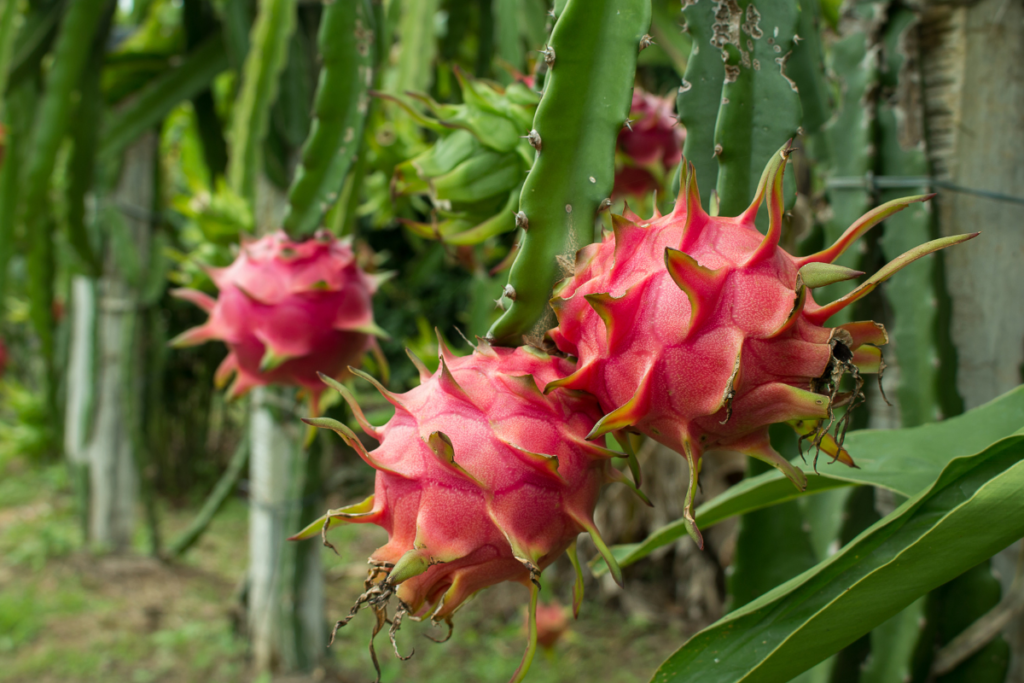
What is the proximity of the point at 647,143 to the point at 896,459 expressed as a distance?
707 mm

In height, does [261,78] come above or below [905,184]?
above

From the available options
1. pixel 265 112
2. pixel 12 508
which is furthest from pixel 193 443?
pixel 265 112

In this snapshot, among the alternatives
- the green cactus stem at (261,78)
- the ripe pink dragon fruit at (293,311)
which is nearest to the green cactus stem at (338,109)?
the ripe pink dragon fruit at (293,311)

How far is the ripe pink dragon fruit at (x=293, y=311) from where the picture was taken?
0.91 metres

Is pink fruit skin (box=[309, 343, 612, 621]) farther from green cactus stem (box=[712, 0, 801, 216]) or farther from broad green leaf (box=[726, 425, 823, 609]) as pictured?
broad green leaf (box=[726, 425, 823, 609])

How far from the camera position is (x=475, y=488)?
482 millimetres

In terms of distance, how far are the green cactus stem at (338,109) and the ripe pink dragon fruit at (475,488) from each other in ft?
1.79

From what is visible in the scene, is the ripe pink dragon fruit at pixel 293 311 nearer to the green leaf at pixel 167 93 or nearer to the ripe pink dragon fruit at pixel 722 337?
the ripe pink dragon fruit at pixel 722 337

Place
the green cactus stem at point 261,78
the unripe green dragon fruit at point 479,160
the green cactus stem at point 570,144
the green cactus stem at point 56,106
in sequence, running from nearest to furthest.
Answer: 1. the green cactus stem at point 570,144
2. the unripe green dragon fruit at point 479,160
3. the green cactus stem at point 261,78
4. the green cactus stem at point 56,106

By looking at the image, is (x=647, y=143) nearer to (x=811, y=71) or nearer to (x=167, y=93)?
(x=811, y=71)

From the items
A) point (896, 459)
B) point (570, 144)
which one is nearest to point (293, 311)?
point (570, 144)

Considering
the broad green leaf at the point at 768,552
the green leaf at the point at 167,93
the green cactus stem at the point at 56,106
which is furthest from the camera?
the green leaf at the point at 167,93

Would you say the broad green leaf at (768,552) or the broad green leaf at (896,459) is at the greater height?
the broad green leaf at (896,459)

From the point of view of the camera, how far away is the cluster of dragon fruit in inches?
17.9
